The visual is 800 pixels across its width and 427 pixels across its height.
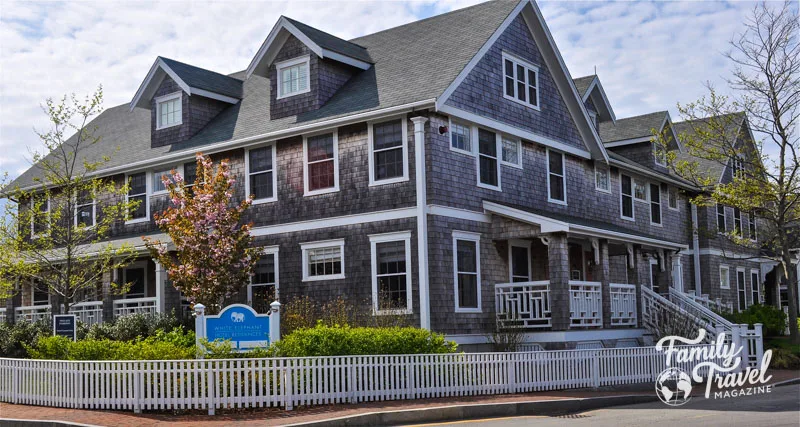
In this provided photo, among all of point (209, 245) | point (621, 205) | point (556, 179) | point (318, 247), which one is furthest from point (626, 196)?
point (209, 245)

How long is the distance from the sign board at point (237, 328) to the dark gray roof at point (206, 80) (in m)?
12.4

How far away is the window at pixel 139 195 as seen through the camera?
91.0 ft

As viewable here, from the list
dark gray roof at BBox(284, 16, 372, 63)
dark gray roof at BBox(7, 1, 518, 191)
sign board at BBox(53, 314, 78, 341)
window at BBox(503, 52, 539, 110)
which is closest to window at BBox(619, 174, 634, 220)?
window at BBox(503, 52, 539, 110)

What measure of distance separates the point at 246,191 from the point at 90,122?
13847 millimetres

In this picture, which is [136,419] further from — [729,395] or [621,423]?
[729,395]

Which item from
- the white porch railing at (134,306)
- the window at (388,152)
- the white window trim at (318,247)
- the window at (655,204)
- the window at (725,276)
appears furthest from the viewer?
the window at (725,276)

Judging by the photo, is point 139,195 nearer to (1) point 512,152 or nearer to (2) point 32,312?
(2) point 32,312

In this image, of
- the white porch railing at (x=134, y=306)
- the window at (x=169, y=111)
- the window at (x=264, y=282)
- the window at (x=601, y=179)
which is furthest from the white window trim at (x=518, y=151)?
the white porch railing at (x=134, y=306)

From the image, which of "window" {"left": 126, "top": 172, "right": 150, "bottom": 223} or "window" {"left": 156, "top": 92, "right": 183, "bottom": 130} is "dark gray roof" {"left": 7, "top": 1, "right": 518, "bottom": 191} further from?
"window" {"left": 156, "top": 92, "right": 183, "bottom": 130}

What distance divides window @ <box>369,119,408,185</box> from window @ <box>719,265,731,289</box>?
71.7 feet

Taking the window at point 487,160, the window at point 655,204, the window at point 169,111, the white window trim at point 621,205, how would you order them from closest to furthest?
1. the window at point 487,160
2. the window at point 169,111
3. the white window trim at point 621,205
4. the window at point 655,204

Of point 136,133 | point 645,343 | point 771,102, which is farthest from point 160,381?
point 771,102

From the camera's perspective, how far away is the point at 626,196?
31453mm

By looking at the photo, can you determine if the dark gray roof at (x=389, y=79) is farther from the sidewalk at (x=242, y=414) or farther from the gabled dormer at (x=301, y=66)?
the sidewalk at (x=242, y=414)
